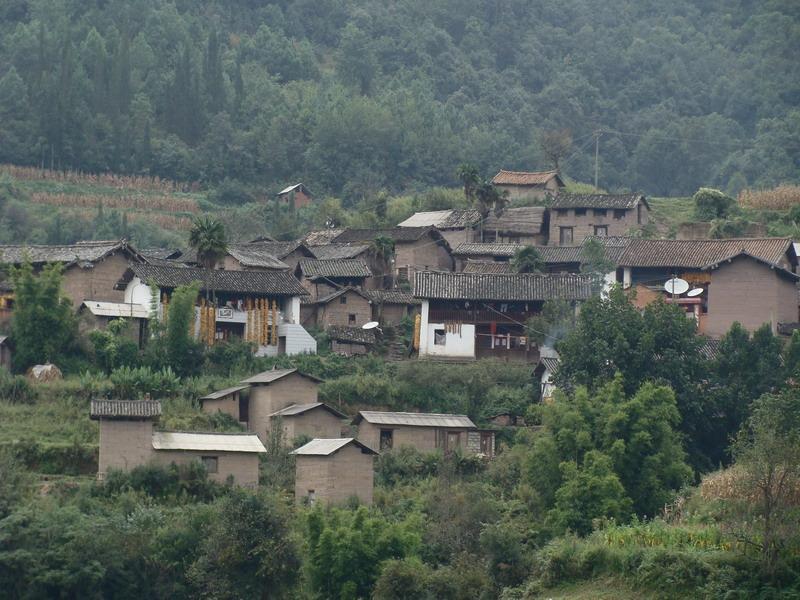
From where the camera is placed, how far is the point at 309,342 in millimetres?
42156

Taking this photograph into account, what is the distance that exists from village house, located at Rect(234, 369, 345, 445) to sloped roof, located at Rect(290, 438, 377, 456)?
5.28 feet

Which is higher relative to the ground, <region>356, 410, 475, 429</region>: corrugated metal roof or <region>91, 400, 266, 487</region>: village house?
<region>356, 410, 475, 429</region>: corrugated metal roof

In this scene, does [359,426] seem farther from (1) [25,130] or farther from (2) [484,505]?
(1) [25,130]

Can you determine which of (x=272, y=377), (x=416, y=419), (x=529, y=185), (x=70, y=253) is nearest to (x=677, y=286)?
(x=416, y=419)

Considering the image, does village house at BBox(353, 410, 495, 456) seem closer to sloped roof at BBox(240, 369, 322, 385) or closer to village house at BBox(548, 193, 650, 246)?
sloped roof at BBox(240, 369, 322, 385)

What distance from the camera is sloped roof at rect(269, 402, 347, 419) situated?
36.1 meters

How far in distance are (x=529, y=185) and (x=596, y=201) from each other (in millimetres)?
4702

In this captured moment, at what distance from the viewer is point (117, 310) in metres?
40.8

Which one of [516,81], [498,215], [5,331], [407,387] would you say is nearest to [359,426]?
[407,387]

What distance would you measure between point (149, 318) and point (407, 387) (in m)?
6.32

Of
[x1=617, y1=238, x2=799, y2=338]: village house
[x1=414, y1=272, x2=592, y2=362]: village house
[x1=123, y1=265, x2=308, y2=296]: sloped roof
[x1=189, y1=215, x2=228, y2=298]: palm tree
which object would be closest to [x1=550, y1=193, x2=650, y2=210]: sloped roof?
[x1=617, y1=238, x2=799, y2=338]: village house

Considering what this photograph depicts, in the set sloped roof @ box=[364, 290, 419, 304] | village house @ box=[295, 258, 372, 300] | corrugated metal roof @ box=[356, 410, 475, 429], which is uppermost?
village house @ box=[295, 258, 372, 300]

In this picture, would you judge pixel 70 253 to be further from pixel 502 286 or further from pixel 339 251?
pixel 502 286

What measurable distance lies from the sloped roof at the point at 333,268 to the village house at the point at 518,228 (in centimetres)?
610
